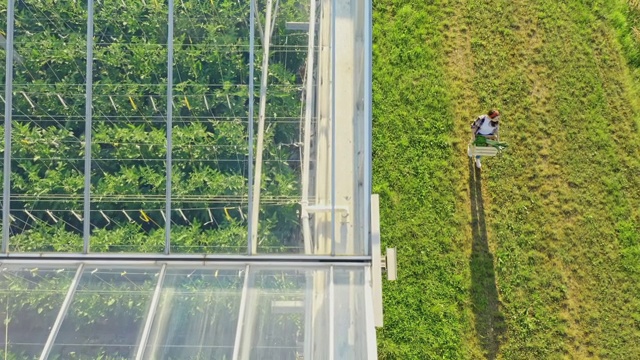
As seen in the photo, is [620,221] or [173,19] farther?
[620,221]

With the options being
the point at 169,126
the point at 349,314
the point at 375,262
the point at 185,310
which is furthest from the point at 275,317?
the point at 169,126

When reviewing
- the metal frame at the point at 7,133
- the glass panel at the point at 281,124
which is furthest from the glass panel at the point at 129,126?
the glass panel at the point at 281,124

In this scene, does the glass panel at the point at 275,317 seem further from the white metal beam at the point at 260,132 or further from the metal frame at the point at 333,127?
the metal frame at the point at 333,127

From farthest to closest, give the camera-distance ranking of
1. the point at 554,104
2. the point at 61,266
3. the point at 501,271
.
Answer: the point at 554,104
the point at 501,271
the point at 61,266

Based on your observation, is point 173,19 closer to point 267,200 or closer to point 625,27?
point 267,200

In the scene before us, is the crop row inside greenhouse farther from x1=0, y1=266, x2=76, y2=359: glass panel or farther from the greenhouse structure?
x1=0, y1=266, x2=76, y2=359: glass panel

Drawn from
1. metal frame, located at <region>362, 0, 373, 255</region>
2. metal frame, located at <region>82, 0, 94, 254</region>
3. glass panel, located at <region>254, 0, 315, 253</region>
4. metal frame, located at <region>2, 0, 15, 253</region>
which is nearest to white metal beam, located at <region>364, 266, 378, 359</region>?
metal frame, located at <region>362, 0, 373, 255</region>

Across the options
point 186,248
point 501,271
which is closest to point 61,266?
point 186,248

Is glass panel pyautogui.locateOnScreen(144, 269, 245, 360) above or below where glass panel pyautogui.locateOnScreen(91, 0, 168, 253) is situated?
below
